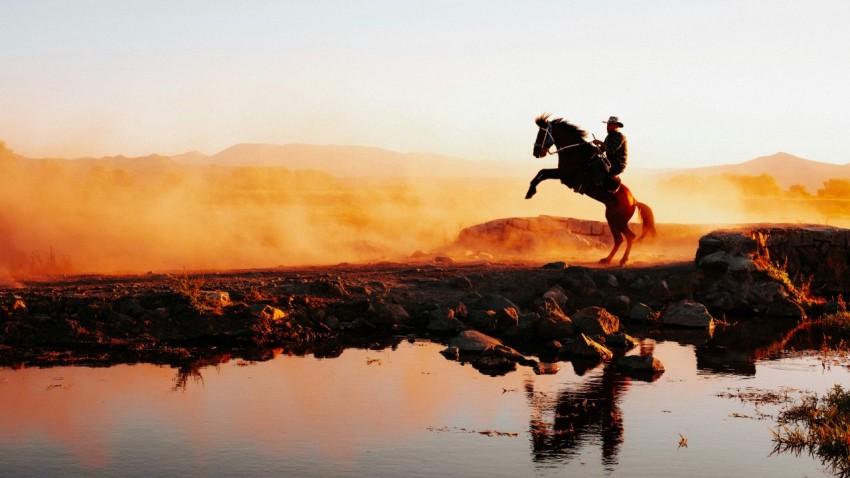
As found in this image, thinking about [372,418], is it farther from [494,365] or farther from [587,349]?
[587,349]

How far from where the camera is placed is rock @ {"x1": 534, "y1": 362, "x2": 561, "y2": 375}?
15398 mm

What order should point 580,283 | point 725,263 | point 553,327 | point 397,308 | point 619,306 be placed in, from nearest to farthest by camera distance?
1. point 553,327
2. point 397,308
3. point 619,306
4. point 580,283
5. point 725,263

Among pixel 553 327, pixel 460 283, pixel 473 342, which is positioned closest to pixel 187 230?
pixel 460 283

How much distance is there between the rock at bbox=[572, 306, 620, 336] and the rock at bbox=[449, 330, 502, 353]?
172 cm

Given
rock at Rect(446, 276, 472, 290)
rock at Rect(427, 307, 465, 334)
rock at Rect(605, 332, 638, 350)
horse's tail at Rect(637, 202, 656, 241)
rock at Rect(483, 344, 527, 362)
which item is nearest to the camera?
rock at Rect(483, 344, 527, 362)

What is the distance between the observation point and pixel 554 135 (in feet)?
76.1

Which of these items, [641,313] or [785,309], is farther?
[785,309]

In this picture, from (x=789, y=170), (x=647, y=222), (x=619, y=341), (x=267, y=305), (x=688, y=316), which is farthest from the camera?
(x=789, y=170)

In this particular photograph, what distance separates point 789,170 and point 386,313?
133 meters

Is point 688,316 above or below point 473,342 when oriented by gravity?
above

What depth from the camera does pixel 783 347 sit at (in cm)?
1825

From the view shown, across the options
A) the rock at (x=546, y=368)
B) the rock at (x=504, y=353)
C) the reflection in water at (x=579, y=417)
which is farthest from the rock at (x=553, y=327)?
the reflection in water at (x=579, y=417)

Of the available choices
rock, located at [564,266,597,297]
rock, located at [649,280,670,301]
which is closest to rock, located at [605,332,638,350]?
rock, located at [564,266,597,297]

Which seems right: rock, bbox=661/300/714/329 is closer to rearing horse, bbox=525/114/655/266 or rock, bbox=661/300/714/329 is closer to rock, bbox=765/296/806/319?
rock, bbox=765/296/806/319
